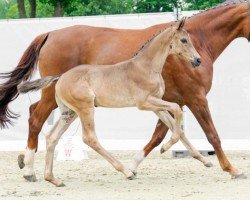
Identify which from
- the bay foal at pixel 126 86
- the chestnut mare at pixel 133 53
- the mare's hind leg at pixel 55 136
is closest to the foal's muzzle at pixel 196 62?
the bay foal at pixel 126 86

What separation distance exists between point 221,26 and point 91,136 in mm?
2193

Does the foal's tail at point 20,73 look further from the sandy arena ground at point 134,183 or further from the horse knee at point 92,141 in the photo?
the horse knee at point 92,141

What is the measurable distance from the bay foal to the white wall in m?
3.82

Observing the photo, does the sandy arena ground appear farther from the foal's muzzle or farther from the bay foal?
the foal's muzzle

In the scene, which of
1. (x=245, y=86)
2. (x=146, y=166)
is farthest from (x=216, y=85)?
(x=146, y=166)

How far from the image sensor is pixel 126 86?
902cm

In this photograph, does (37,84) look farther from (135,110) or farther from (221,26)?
(135,110)

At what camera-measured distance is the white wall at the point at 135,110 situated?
12852 mm

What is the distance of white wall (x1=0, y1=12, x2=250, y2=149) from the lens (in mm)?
12852

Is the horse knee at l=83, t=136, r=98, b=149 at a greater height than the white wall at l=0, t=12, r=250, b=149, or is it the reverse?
the horse knee at l=83, t=136, r=98, b=149

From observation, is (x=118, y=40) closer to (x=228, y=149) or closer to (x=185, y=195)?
(x=185, y=195)

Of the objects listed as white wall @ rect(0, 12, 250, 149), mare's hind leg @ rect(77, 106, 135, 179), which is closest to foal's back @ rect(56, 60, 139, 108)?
mare's hind leg @ rect(77, 106, 135, 179)

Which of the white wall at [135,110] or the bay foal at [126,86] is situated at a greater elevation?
the bay foal at [126,86]

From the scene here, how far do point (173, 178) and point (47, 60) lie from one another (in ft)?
6.79
